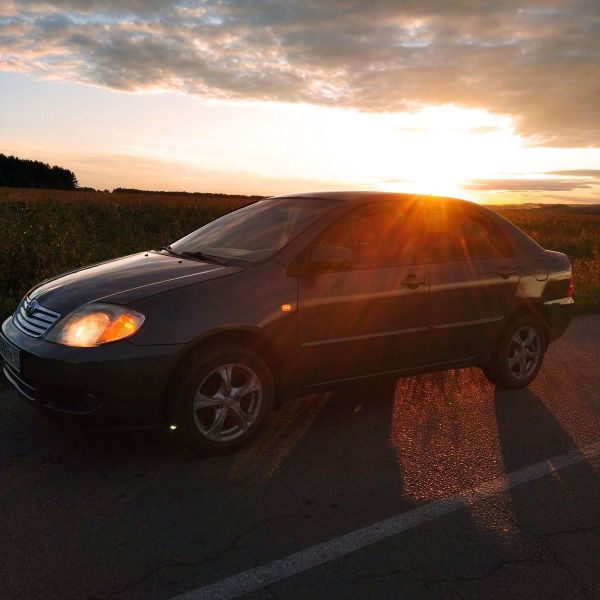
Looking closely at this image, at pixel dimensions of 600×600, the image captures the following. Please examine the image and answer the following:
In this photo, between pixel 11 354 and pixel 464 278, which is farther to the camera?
pixel 464 278

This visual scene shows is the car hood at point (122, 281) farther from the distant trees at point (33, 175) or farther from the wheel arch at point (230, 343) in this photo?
the distant trees at point (33, 175)

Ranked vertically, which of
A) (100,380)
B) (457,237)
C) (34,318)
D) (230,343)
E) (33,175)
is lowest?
(100,380)

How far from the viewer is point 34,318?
153 inches

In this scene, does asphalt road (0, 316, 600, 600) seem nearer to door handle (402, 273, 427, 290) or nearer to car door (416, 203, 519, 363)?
car door (416, 203, 519, 363)

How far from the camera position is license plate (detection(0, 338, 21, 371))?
12.2ft

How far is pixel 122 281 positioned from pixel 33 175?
106065 mm

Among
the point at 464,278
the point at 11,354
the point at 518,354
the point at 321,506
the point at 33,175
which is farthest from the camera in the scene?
the point at 33,175

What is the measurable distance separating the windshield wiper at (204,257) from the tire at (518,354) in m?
2.43

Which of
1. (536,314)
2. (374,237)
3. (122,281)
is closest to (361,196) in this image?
(374,237)

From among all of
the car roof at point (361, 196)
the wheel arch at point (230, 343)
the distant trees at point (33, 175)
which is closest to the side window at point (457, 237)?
the car roof at point (361, 196)

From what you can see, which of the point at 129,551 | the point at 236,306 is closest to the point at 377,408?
the point at 236,306

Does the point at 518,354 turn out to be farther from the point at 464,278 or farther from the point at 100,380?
the point at 100,380

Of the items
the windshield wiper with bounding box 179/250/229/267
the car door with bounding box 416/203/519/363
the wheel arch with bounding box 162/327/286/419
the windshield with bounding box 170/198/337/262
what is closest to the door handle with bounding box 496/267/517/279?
the car door with bounding box 416/203/519/363

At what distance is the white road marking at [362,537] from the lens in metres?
2.56
